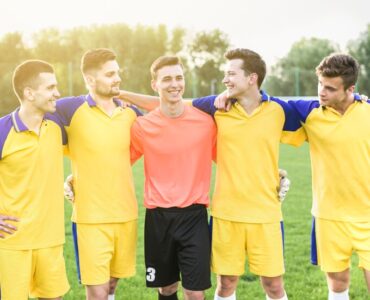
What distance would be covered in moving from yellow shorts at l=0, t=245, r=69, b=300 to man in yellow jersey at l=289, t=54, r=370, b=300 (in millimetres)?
1957

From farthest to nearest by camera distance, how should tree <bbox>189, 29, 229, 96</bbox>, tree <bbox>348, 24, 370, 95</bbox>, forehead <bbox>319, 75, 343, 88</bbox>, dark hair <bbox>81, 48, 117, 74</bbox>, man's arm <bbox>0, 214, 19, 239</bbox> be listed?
tree <bbox>189, 29, 229, 96</bbox> < tree <bbox>348, 24, 370, 95</bbox> < dark hair <bbox>81, 48, 117, 74</bbox> < forehead <bbox>319, 75, 343, 88</bbox> < man's arm <bbox>0, 214, 19, 239</bbox>

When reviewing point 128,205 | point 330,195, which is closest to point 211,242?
point 128,205

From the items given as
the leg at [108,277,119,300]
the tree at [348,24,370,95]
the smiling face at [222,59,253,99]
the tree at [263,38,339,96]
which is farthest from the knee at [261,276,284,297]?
the tree at [348,24,370,95]

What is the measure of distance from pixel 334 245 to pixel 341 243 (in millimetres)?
56

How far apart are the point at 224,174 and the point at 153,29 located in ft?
147

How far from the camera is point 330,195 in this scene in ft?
14.9

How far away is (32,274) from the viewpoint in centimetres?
411

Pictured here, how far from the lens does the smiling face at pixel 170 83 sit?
14.6ft

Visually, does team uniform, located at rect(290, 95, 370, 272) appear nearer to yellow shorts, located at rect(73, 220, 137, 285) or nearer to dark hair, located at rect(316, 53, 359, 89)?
dark hair, located at rect(316, 53, 359, 89)

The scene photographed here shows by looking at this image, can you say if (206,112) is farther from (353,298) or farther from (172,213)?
(353,298)

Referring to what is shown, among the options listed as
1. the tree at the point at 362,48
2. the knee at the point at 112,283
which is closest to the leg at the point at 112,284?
the knee at the point at 112,283

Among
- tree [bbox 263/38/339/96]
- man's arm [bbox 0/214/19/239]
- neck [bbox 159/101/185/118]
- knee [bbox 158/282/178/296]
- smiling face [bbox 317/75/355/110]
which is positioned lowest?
tree [bbox 263/38/339/96]

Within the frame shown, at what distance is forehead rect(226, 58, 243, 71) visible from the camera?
15.1 feet

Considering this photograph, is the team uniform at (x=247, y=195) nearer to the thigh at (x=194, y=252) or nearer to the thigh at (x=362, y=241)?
the thigh at (x=194, y=252)
